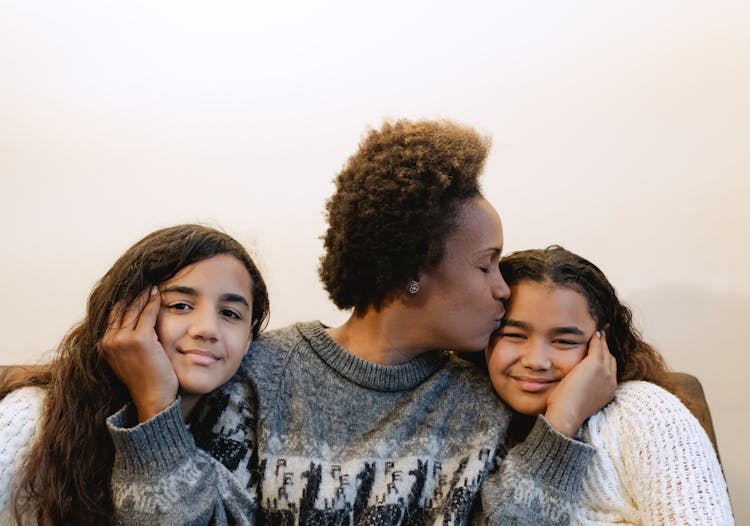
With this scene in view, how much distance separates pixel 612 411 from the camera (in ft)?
3.92

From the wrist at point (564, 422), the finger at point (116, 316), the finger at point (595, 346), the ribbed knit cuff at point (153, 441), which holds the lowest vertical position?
the ribbed knit cuff at point (153, 441)

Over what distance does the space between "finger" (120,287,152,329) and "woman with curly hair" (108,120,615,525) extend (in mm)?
46

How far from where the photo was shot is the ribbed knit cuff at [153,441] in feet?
3.42

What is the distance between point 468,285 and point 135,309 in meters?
0.56

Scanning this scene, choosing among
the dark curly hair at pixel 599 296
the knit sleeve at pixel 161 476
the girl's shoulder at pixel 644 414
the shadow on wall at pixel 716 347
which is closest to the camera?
the knit sleeve at pixel 161 476

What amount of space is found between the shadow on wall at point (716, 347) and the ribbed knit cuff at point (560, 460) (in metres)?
0.66

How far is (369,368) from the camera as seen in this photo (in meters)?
1.26

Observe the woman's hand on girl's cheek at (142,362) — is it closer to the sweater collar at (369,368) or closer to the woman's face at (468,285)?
the sweater collar at (369,368)

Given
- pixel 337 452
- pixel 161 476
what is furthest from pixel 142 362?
pixel 337 452

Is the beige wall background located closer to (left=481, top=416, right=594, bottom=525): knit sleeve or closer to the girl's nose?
the girl's nose

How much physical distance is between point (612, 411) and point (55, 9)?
66.6 inches

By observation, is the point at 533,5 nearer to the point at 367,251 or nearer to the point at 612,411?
the point at 367,251

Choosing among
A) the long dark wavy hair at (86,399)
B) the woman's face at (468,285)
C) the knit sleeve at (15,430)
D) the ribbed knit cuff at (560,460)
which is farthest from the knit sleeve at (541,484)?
the knit sleeve at (15,430)

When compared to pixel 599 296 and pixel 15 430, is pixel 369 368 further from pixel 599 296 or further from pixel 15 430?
pixel 15 430
